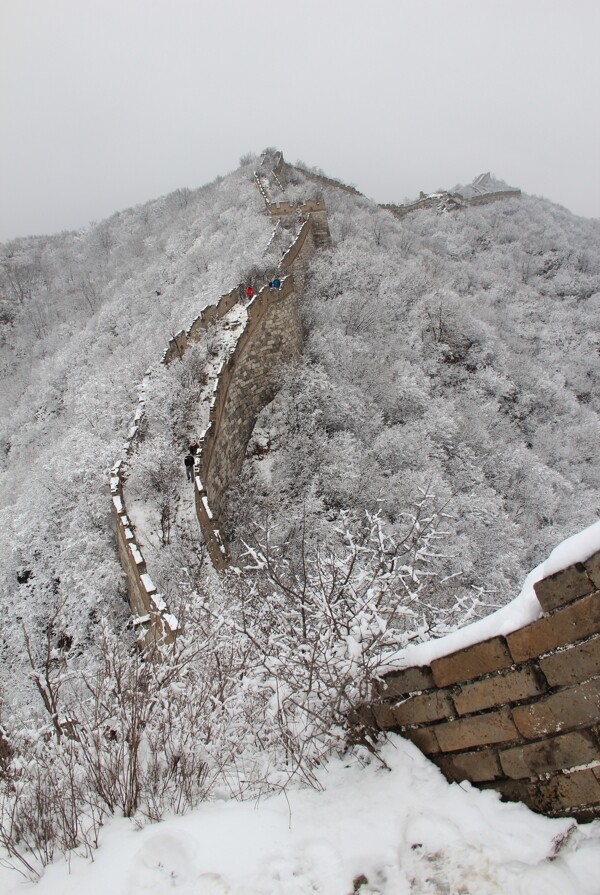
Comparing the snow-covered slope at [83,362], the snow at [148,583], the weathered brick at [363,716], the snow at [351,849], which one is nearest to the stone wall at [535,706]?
the snow at [351,849]

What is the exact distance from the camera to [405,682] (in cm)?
346

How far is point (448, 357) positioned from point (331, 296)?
20.6 feet

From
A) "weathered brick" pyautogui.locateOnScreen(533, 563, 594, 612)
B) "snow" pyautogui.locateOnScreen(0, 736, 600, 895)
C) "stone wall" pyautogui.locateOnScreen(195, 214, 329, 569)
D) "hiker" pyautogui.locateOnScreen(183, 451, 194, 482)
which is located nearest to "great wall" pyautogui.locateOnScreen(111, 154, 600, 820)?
"weathered brick" pyautogui.locateOnScreen(533, 563, 594, 612)

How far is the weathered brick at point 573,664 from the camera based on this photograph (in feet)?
8.13

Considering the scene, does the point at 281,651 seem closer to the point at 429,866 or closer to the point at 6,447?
the point at 429,866

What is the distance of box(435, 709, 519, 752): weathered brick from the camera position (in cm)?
287

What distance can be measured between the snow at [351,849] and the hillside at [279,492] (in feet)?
0.77

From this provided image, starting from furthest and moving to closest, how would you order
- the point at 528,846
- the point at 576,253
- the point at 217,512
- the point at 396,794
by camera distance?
the point at 576,253
the point at 217,512
the point at 396,794
the point at 528,846

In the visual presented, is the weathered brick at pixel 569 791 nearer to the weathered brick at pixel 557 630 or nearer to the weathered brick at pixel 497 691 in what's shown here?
the weathered brick at pixel 497 691

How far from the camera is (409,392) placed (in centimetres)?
1941

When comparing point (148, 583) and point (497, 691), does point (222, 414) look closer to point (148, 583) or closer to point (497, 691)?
point (148, 583)

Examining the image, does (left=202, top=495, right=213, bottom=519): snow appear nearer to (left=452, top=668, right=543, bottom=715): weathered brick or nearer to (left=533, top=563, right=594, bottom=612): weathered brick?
(left=452, top=668, right=543, bottom=715): weathered brick

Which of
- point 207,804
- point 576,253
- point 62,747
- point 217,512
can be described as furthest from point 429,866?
point 576,253

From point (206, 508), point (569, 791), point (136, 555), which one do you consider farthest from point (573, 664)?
point (206, 508)
